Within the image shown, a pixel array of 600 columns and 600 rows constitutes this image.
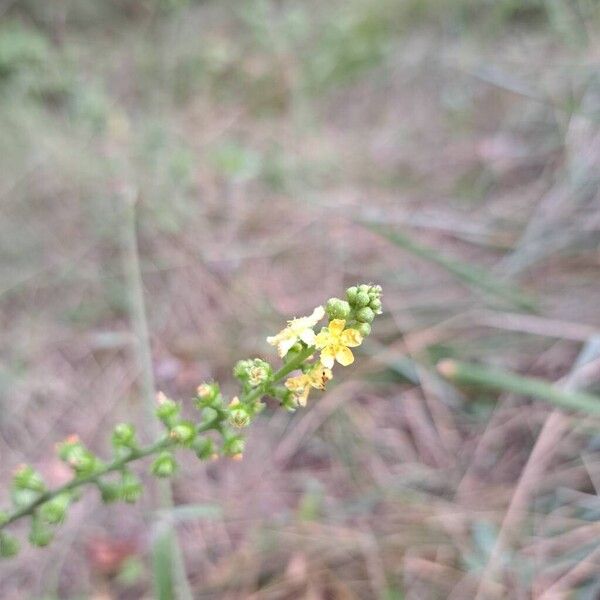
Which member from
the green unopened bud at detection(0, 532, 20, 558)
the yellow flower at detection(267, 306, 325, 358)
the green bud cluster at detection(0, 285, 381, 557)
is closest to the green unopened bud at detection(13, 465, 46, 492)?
the green bud cluster at detection(0, 285, 381, 557)

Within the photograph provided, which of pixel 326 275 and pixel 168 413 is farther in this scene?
pixel 326 275

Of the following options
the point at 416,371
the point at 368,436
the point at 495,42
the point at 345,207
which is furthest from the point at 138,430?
the point at 495,42

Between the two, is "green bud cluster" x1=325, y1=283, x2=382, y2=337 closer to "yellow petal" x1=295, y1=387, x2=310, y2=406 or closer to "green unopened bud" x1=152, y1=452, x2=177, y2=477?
"yellow petal" x1=295, y1=387, x2=310, y2=406

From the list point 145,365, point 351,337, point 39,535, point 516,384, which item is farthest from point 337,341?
point 145,365

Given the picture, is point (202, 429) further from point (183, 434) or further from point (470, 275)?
point (470, 275)

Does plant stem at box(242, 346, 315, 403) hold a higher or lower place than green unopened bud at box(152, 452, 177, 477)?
lower
